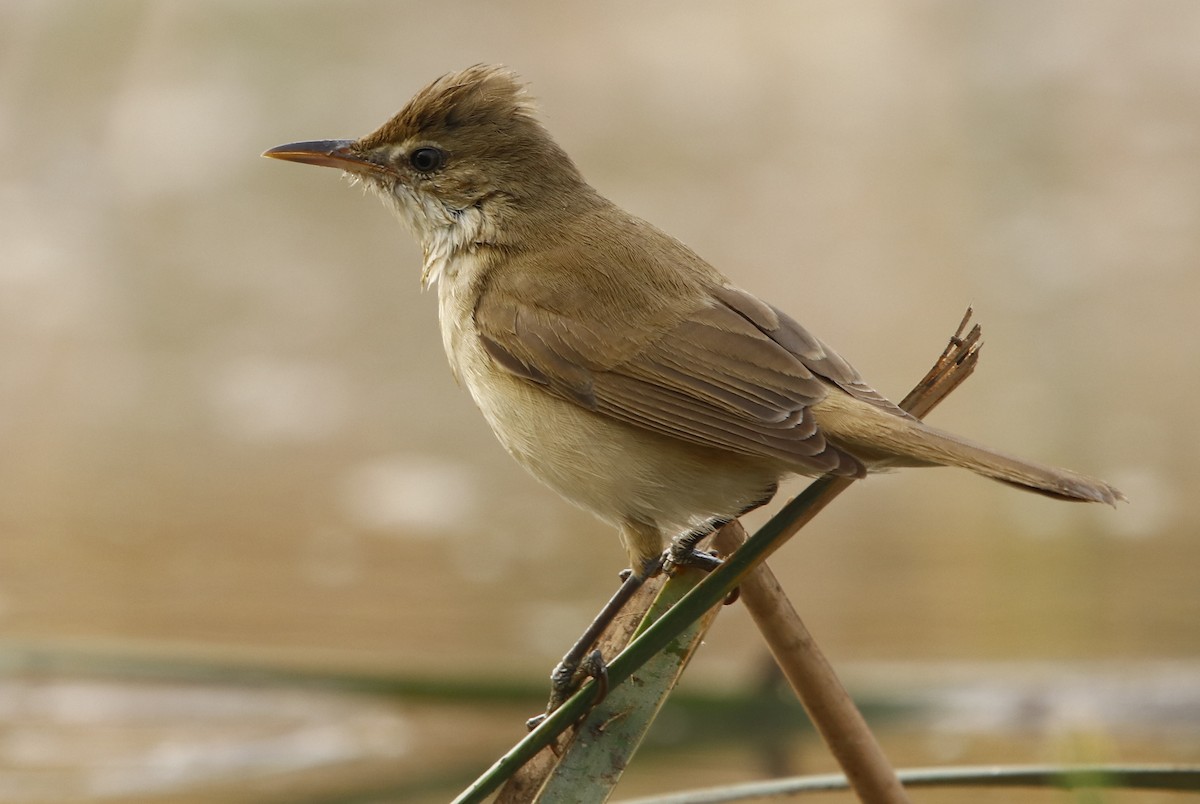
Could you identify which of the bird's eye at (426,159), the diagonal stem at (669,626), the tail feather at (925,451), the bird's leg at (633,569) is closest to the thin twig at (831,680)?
the tail feather at (925,451)

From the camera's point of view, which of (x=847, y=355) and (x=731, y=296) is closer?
(x=731, y=296)

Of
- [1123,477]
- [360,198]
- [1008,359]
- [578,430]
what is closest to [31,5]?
[360,198]

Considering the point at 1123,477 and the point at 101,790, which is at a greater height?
the point at 1123,477

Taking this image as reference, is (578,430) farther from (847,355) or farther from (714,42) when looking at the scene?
(714,42)

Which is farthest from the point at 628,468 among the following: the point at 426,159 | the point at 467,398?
the point at 467,398

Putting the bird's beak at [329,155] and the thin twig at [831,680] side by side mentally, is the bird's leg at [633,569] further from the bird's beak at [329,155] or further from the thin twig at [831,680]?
the bird's beak at [329,155]

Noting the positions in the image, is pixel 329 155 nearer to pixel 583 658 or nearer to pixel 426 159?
pixel 426 159

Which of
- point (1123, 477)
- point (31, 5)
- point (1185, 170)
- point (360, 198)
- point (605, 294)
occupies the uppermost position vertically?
point (31, 5)
